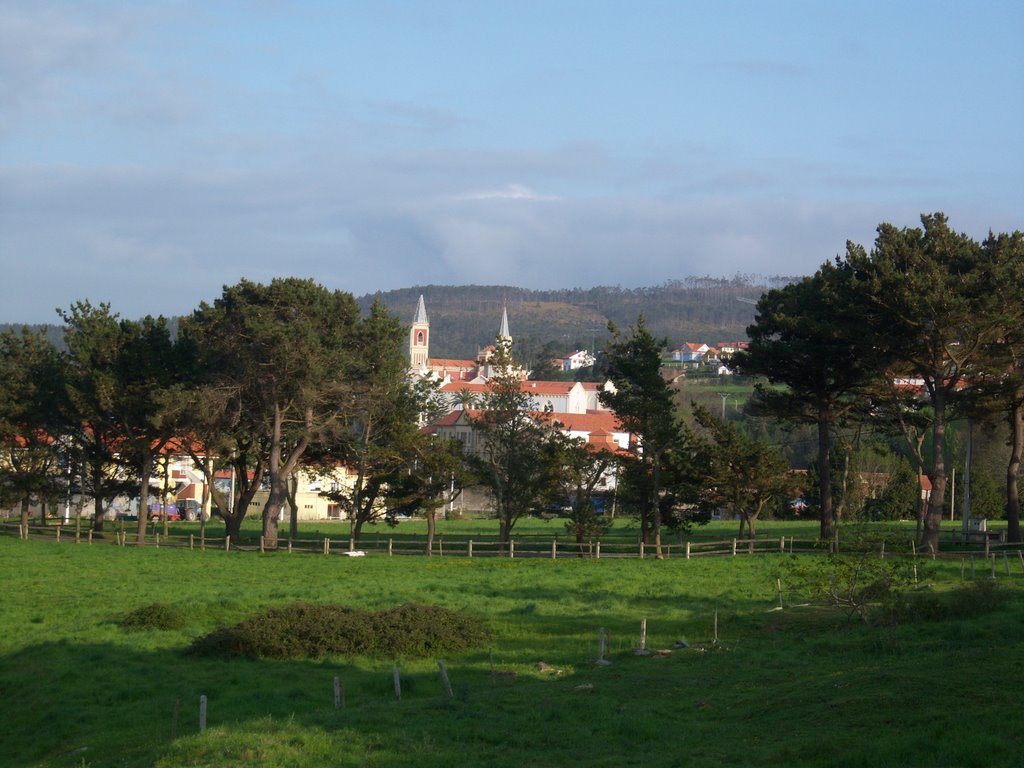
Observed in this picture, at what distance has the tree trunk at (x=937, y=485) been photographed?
42875mm

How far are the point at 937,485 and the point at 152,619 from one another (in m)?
30.2

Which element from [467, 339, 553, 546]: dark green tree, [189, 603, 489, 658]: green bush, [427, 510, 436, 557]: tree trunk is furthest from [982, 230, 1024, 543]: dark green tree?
[189, 603, 489, 658]: green bush

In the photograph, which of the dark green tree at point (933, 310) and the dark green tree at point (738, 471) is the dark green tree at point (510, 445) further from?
the dark green tree at point (933, 310)

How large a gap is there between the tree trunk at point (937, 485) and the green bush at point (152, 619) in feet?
95.2

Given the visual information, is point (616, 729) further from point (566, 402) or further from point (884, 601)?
point (566, 402)

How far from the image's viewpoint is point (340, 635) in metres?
23.6

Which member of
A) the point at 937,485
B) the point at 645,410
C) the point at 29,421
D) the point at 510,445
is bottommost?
the point at 937,485

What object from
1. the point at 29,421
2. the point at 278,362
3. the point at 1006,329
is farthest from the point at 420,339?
the point at 1006,329

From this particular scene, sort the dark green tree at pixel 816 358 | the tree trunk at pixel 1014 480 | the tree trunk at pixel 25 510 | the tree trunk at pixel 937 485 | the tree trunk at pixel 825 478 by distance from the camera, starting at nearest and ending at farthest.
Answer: the tree trunk at pixel 937 485, the dark green tree at pixel 816 358, the tree trunk at pixel 1014 480, the tree trunk at pixel 825 478, the tree trunk at pixel 25 510

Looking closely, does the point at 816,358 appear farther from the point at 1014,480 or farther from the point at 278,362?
the point at 278,362

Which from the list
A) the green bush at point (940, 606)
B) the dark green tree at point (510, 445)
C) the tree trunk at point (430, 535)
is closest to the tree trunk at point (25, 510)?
the tree trunk at point (430, 535)

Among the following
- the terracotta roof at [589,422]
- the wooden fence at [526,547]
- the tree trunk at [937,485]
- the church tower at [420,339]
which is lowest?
the wooden fence at [526,547]

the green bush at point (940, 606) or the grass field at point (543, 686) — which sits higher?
the green bush at point (940, 606)

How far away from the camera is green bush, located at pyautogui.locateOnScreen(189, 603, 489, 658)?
23.1 meters
